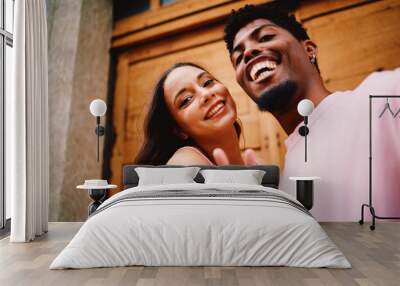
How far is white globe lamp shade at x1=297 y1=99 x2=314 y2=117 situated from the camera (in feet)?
19.6

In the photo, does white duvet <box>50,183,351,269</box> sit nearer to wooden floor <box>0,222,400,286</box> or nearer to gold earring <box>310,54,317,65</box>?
wooden floor <box>0,222,400,286</box>

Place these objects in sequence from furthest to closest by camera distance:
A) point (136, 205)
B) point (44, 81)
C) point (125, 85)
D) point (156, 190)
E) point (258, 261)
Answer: point (125, 85)
point (44, 81)
point (156, 190)
point (136, 205)
point (258, 261)

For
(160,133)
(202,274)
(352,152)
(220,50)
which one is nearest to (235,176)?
(160,133)

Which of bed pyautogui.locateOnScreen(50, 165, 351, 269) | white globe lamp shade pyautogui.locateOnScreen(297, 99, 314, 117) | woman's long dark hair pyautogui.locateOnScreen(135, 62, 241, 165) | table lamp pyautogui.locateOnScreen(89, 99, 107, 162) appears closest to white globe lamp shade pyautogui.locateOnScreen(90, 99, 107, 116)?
table lamp pyautogui.locateOnScreen(89, 99, 107, 162)

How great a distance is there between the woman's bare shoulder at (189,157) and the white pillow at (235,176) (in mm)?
412

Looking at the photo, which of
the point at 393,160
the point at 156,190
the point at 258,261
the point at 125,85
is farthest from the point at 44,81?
the point at 393,160

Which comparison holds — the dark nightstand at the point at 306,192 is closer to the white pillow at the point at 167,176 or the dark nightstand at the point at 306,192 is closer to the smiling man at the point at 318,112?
the smiling man at the point at 318,112

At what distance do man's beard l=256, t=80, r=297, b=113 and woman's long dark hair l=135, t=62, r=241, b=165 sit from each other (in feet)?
1.42

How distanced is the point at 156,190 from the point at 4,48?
2678 mm

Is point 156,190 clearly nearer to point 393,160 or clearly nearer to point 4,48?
point 4,48

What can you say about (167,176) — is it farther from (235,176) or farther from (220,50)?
(220,50)

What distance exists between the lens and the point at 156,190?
15.2ft

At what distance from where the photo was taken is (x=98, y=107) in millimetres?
6180

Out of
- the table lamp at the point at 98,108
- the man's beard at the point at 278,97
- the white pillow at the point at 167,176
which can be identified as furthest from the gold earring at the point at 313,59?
the table lamp at the point at 98,108
